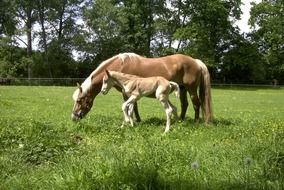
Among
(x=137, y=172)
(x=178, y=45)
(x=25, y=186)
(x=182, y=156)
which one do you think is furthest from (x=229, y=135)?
(x=178, y=45)

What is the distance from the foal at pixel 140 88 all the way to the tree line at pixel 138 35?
1879 inches

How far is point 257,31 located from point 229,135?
61.6 meters

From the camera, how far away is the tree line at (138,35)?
6209cm

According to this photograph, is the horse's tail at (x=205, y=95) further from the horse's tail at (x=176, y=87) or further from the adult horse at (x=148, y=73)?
the horse's tail at (x=176, y=87)

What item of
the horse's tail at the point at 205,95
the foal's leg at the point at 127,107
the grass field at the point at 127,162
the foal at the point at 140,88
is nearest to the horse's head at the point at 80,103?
the foal at the point at 140,88

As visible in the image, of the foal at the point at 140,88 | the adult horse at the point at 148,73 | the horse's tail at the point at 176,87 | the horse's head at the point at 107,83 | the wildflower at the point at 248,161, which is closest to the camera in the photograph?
the wildflower at the point at 248,161

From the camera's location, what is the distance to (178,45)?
6431 cm

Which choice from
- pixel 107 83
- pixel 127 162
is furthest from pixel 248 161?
pixel 107 83

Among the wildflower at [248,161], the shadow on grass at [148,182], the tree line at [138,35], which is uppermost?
the tree line at [138,35]

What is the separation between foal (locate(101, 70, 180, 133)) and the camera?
12.2 meters

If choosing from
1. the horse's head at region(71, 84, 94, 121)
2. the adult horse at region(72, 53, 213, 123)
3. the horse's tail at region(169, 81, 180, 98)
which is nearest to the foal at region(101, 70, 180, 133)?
the horse's tail at region(169, 81, 180, 98)

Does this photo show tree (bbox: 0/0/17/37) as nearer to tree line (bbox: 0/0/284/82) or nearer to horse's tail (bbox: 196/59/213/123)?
tree line (bbox: 0/0/284/82)

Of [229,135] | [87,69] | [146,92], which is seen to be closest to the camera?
[229,135]

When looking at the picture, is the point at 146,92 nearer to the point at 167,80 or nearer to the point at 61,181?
the point at 167,80
